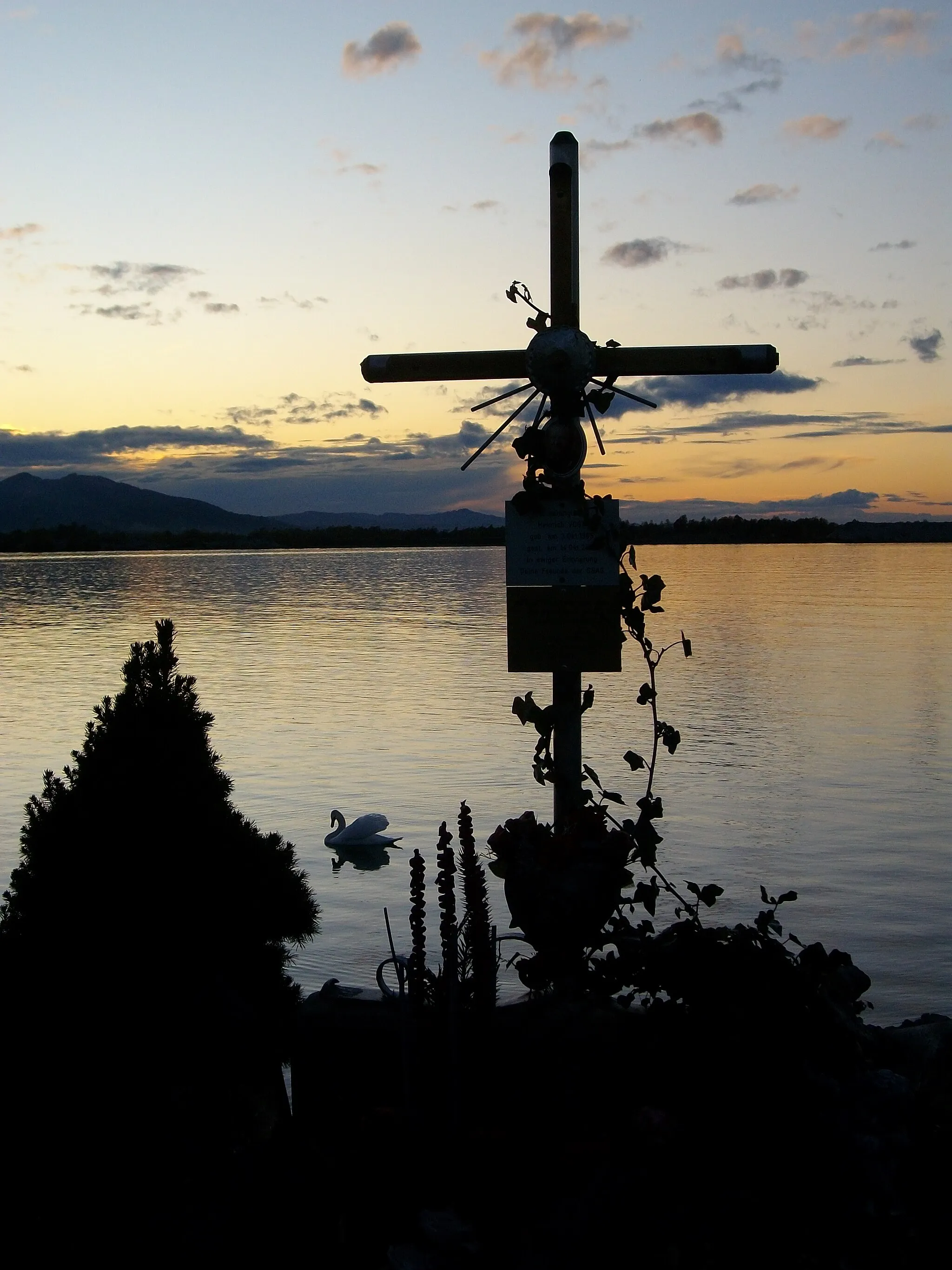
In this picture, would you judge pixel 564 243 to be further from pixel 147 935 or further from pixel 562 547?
pixel 147 935

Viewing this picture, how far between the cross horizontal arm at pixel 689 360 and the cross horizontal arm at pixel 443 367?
19.6 inches

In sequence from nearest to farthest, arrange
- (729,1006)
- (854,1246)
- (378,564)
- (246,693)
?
(854,1246), (729,1006), (246,693), (378,564)

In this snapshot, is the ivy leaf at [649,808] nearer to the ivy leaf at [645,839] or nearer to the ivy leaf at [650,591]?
the ivy leaf at [645,839]

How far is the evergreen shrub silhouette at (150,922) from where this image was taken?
4215 mm

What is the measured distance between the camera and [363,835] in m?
9.37

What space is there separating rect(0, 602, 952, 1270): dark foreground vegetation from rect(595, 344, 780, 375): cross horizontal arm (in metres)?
2.41

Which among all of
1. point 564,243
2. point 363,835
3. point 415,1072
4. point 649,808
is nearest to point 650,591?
point 649,808

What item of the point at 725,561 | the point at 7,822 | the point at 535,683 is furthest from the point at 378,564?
the point at 7,822

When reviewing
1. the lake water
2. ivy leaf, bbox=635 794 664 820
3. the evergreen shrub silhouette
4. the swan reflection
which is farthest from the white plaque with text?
the swan reflection

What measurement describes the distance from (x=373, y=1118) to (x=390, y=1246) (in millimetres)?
590

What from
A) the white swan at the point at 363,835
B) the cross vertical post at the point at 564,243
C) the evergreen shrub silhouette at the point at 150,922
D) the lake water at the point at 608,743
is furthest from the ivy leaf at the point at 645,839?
the white swan at the point at 363,835

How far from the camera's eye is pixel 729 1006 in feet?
13.6

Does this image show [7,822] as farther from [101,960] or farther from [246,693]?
[246,693]

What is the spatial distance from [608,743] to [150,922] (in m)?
10.3
